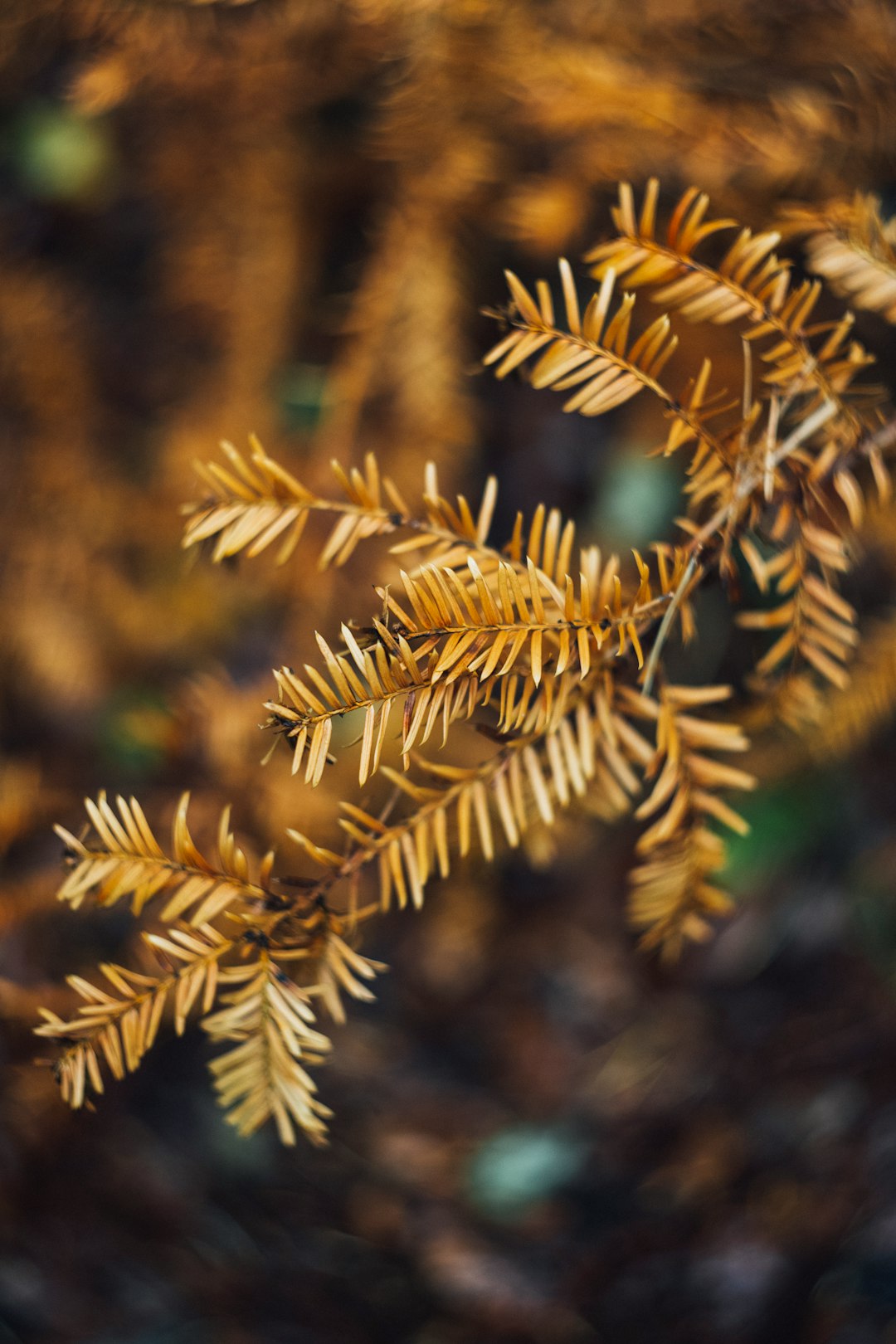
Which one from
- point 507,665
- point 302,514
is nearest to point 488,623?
point 507,665

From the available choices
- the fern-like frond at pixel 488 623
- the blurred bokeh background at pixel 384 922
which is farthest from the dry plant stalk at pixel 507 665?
the blurred bokeh background at pixel 384 922

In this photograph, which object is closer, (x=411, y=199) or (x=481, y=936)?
(x=411, y=199)

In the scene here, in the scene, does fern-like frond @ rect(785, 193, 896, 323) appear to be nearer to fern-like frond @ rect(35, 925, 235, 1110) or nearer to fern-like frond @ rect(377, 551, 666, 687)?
fern-like frond @ rect(377, 551, 666, 687)

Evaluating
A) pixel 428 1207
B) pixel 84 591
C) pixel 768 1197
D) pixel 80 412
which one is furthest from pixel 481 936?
pixel 80 412

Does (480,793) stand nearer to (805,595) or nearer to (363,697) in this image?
(363,697)

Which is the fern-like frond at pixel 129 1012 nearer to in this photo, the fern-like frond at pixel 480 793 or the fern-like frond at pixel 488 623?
the fern-like frond at pixel 480 793

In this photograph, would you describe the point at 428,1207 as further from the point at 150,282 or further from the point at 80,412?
the point at 150,282

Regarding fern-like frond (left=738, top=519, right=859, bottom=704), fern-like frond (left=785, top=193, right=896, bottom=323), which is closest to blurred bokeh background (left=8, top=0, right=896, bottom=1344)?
fern-like frond (left=785, top=193, right=896, bottom=323)
